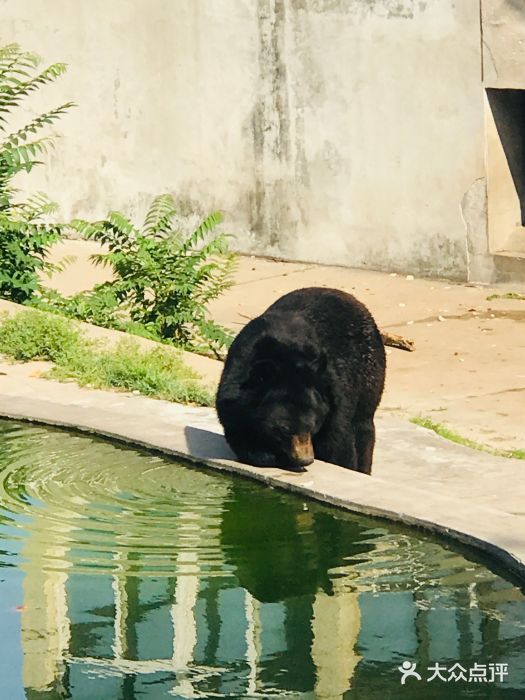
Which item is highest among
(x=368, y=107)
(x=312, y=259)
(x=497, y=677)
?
(x=368, y=107)

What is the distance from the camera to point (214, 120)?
1552cm

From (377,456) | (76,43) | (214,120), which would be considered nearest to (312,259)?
(214,120)

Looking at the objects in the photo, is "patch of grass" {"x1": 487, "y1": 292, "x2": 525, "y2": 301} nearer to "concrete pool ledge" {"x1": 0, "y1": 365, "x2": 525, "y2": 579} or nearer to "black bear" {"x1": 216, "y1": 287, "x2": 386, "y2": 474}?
"concrete pool ledge" {"x1": 0, "y1": 365, "x2": 525, "y2": 579}

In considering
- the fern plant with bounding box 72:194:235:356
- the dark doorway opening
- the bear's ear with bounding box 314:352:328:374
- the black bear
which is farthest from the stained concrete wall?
the bear's ear with bounding box 314:352:328:374

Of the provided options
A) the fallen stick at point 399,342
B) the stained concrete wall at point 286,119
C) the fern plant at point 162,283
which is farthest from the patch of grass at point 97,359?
the stained concrete wall at point 286,119

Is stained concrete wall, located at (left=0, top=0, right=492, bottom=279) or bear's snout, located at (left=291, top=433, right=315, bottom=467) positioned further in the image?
stained concrete wall, located at (left=0, top=0, right=492, bottom=279)

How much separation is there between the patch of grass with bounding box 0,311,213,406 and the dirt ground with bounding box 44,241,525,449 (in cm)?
145

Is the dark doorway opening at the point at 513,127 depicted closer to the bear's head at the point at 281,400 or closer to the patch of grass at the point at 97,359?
the patch of grass at the point at 97,359

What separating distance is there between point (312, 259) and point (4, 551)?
8.96 m

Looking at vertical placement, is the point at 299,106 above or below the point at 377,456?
above

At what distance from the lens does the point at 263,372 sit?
6.88 m

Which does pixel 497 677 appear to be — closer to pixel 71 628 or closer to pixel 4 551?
pixel 71 628

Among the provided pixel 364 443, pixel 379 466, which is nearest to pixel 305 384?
pixel 364 443

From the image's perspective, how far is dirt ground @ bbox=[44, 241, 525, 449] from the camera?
31.9ft
